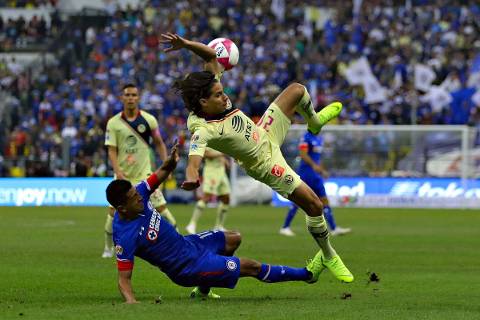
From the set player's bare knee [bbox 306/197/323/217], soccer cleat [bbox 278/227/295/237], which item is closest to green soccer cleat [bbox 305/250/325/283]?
player's bare knee [bbox 306/197/323/217]

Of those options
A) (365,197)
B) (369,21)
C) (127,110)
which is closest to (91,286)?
(127,110)

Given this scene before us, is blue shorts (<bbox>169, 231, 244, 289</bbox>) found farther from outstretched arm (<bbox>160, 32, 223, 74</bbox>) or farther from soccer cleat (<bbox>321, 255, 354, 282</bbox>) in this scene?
outstretched arm (<bbox>160, 32, 223, 74</bbox>)

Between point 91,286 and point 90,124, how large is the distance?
93.7ft

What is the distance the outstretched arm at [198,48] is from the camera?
42.0 feet

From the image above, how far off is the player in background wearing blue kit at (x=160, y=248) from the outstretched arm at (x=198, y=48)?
1756 millimetres

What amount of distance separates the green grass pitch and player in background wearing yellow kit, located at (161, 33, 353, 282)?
89 centimetres

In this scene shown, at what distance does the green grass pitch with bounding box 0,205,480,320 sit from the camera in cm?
1094

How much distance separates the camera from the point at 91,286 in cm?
1355

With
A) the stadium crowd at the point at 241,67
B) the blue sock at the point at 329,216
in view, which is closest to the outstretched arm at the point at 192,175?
the blue sock at the point at 329,216

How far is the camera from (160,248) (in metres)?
11.6

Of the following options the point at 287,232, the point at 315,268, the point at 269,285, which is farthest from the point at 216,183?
the point at 315,268

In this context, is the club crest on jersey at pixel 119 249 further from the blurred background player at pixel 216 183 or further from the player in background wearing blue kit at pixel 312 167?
the blurred background player at pixel 216 183

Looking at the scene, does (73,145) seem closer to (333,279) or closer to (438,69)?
(438,69)

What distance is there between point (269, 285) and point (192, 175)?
287cm
